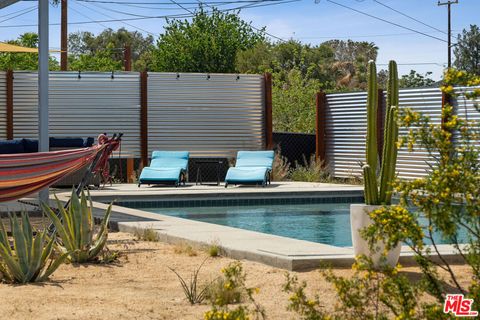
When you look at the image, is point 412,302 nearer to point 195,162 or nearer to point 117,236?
point 117,236

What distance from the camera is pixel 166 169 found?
16672 millimetres

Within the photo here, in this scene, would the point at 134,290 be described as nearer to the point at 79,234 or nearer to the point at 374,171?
the point at 79,234

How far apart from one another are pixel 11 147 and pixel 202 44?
24.0 m

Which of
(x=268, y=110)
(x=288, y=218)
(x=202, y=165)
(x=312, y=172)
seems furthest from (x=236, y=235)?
(x=268, y=110)

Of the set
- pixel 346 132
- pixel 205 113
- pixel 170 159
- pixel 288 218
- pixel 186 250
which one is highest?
pixel 205 113

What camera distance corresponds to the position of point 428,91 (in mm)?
16359

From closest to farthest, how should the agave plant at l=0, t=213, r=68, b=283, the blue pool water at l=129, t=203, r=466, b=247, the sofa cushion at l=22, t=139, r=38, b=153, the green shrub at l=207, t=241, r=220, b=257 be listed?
the agave plant at l=0, t=213, r=68, b=283
the green shrub at l=207, t=241, r=220, b=257
the blue pool water at l=129, t=203, r=466, b=247
the sofa cushion at l=22, t=139, r=38, b=153

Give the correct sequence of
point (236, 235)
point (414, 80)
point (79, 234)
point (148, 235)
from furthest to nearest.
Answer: point (414, 80) < point (148, 235) < point (236, 235) < point (79, 234)

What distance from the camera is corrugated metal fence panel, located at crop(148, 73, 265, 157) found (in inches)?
728

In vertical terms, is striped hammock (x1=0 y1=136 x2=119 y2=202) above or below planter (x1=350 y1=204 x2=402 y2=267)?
above

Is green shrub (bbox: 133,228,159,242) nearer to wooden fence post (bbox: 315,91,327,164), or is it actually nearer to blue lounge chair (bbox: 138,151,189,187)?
blue lounge chair (bbox: 138,151,189,187)

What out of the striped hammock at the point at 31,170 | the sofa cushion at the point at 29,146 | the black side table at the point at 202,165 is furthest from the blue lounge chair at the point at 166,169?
the striped hammock at the point at 31,170

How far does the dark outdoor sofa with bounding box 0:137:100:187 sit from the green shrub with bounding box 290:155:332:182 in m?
4.44

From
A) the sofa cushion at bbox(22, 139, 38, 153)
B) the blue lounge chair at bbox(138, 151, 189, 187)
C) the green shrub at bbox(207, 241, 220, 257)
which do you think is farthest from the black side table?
the green shrub at bbox(207, 241, 220, 257)
